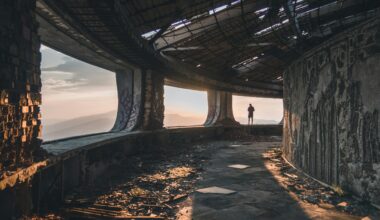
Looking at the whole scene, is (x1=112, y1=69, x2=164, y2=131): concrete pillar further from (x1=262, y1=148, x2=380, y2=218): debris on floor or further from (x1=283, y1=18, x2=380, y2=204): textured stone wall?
(x1=283, y1=18, x2=380, y2=204): textured stone wall

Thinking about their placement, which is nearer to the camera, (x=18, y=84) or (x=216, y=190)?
(x=18, y=84)

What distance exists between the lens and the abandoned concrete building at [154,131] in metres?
4.27

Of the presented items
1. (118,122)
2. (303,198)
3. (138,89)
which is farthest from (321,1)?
(118,122)

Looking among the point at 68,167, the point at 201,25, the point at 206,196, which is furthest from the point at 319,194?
the point at 201,25

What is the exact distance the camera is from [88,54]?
333 inches

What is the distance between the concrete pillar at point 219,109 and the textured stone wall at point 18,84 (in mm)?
14206

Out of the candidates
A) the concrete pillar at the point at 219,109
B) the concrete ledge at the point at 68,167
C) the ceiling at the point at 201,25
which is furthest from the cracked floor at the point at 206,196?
the concrete pillar at the point at 219,109

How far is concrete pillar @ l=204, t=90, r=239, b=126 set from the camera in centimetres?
1864

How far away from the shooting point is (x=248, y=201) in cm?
562

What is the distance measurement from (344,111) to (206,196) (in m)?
2.89

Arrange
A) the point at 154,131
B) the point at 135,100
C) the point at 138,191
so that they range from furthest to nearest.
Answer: the point at 154,131 < the point at 135,100 < the point at 138,191

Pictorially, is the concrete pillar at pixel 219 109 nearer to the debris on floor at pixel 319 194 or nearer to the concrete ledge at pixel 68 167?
the concrete ledge at pixel 68 167

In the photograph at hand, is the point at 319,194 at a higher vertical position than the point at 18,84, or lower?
lower

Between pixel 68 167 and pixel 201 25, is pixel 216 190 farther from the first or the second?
pixel 201 25
